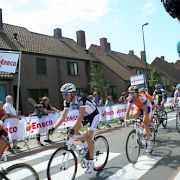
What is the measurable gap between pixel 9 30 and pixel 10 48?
493cm

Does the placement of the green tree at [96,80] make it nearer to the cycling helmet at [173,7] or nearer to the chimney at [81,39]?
the chimney at [81,39]

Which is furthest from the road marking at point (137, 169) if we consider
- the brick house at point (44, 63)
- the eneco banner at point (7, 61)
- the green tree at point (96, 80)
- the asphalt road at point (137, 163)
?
the green tree at point (96, 80)

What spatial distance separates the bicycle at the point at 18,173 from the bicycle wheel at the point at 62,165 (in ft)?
1.93

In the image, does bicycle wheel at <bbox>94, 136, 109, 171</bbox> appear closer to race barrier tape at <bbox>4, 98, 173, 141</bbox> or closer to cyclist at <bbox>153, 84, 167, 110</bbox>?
race barrier tape at <bbox>4, 98, 173, 141</bbox>

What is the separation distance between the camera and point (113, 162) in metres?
8.73

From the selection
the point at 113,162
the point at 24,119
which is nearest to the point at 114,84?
the point at 24,119

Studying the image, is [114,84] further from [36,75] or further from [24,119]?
[24,119]

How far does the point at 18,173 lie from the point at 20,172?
0.03 metres

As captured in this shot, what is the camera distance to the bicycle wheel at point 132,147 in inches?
329

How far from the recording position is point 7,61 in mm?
12469

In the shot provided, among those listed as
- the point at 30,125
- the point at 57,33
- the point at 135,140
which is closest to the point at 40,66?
the point at 57,33

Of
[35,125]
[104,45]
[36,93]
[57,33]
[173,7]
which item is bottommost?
[35,125]

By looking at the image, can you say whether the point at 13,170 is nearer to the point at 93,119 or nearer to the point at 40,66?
the point at 93,119

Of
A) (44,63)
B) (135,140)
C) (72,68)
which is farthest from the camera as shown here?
(72,68)
